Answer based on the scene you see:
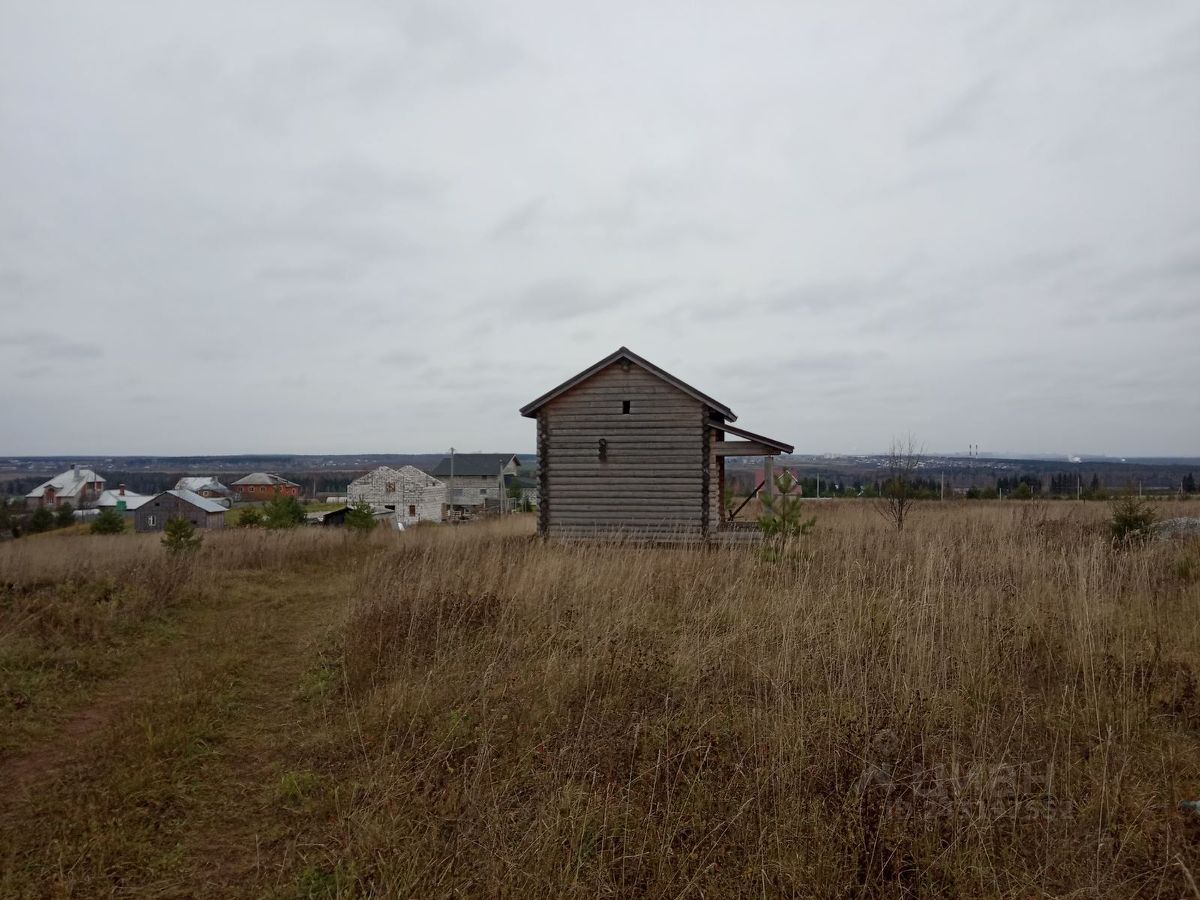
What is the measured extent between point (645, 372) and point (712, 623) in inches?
418

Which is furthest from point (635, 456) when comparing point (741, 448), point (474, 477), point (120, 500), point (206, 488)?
point (120, 500)

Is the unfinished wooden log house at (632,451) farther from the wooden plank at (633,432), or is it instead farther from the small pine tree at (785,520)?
the small pine tree at (785,520)

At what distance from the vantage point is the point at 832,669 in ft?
15.7

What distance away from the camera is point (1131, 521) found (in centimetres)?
1250

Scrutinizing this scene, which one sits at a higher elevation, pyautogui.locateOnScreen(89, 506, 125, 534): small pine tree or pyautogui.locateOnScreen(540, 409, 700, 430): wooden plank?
pyautogui.locateOnScreen(540, 409, 700, 430): wooden plank

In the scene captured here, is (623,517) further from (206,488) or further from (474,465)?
(206,488)

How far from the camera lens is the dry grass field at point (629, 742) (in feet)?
9.84

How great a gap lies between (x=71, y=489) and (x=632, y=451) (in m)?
126

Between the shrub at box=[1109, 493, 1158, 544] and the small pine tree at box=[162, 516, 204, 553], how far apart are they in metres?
19.0

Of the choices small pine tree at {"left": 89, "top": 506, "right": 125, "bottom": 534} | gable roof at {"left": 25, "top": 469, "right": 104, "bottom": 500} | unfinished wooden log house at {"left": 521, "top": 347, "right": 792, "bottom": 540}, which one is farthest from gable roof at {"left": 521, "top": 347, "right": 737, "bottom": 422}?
gable roof at {"left": 25, "top": 469, "right": 104, "bottom": 500}

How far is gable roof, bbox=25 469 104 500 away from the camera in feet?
342

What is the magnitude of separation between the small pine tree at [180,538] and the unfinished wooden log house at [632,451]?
803 cm

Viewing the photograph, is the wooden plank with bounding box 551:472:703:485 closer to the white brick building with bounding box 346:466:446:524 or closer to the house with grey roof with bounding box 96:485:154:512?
the white brick building with bounding box 346:466:446:524

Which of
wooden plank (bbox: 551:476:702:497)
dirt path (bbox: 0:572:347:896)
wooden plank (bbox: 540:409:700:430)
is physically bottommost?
dirt path (bbox: 0:572:347:896)
